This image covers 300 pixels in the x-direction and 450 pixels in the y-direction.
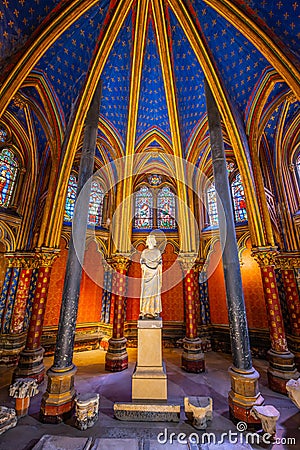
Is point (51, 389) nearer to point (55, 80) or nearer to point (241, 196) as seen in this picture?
point (55, 80)

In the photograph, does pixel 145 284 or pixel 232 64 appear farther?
pixel 232 64

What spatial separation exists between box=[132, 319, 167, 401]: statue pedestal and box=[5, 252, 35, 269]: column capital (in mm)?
7287

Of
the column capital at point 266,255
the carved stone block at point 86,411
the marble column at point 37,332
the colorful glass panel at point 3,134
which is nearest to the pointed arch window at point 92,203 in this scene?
the colorful glass panel at point 3,134

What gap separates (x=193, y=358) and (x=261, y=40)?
1109 centimetres

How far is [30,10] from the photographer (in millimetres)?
5879

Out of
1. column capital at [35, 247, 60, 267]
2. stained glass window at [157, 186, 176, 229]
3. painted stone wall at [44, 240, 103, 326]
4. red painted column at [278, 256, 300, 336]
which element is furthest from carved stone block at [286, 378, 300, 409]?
stained glass window at [157, 186, 176, 229]

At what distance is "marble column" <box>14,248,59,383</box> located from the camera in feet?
22.7

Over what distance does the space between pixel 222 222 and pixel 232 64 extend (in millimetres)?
6453

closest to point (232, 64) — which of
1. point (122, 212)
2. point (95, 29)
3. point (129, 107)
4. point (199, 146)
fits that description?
point (199, 146)

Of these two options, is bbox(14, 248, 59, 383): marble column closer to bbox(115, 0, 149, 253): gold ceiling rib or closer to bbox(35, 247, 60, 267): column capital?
bbox(35, 247, 60, 267): column capital

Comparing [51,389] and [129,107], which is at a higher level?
[129,107]


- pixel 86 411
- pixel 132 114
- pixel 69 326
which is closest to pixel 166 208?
pixel 132 114

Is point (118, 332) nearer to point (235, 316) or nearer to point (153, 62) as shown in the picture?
point (235, 316)

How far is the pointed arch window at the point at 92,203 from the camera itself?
12.4 metres
